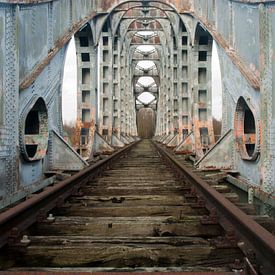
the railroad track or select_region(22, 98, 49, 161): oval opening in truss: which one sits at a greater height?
select_region(22, 98, 49, 161): oval opening in truss

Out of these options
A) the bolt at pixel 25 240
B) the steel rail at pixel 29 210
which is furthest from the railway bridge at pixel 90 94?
the bolt at pixel 25 240

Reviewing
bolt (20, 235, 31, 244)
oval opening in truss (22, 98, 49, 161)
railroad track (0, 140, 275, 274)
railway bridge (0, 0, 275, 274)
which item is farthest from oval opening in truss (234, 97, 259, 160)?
bolt (20, 235, 31, 244)

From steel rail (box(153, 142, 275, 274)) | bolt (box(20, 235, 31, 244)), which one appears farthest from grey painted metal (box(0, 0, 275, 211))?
bolt (box(20, 235, 31, 244))

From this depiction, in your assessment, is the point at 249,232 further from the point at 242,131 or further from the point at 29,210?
the point at 242,131

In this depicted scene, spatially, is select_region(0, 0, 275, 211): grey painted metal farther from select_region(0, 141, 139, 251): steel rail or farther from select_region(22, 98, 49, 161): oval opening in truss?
select_region(0, 141, 139, 251): steel rail

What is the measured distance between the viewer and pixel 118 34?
29969 millimetres

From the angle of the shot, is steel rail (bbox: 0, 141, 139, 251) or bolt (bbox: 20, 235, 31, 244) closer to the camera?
bolt (bbox: 20, 235, 31, 244)

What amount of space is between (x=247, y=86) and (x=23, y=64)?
3999mm

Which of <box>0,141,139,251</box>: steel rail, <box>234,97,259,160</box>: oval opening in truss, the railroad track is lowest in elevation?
the railroad track

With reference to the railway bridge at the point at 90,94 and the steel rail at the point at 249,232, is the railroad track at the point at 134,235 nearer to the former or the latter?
the steel rail at the point at 249,232

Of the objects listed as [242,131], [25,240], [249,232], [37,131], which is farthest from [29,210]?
[242,131]

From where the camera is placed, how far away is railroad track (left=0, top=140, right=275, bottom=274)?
9.23 ft

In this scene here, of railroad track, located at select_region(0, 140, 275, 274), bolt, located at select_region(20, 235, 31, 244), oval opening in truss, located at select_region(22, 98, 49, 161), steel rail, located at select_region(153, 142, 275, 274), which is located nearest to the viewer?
steel rail, located at select_region(153, 142, 275, 274)

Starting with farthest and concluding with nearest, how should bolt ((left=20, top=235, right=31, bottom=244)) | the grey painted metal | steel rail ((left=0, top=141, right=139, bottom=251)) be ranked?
1. the grey painted metal
2. steel rail ((left=0, top=141, right=139, bottom=251))
3. bolt ((left=20, top=235, right=31, bottom=244))
